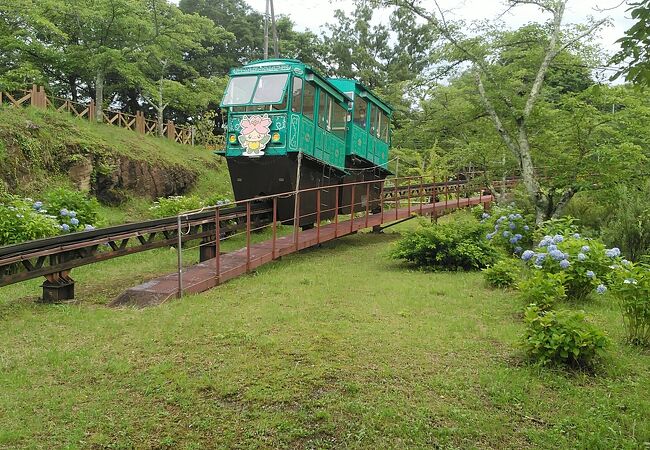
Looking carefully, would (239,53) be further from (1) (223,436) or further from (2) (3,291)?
(1) (223,436)

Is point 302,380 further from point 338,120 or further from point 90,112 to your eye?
point 90,112

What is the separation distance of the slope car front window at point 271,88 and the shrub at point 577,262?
6.39 meters

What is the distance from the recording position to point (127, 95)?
3309 centimetres

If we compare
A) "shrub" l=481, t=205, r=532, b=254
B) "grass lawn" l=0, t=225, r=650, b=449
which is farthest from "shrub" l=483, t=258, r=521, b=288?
"shrub" l=481, t=205, r=532, b=254

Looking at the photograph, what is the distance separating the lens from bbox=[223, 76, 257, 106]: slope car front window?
1151cm

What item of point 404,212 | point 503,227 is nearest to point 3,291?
point 503,227

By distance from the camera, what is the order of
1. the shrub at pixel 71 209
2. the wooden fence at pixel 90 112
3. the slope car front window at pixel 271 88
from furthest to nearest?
the wooden fence at pixel 90 112 → the slope car front window at pixel 271 88 → the shrub at pixel 71 209

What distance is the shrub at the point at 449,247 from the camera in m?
9.95

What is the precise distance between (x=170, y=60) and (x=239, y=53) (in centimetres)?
1571

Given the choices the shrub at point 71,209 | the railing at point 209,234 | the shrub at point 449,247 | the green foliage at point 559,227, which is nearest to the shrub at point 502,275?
the green foliage at point 559,227

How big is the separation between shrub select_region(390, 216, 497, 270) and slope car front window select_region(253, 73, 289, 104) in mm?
4032

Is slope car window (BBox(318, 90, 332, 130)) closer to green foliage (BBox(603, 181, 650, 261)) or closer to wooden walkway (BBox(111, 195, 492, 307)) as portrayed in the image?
wooden walkway (BBox(111, 195, 492, 307))

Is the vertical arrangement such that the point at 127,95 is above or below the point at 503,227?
above

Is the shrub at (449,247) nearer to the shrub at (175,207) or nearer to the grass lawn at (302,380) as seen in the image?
the grass lawn at (302,380)
